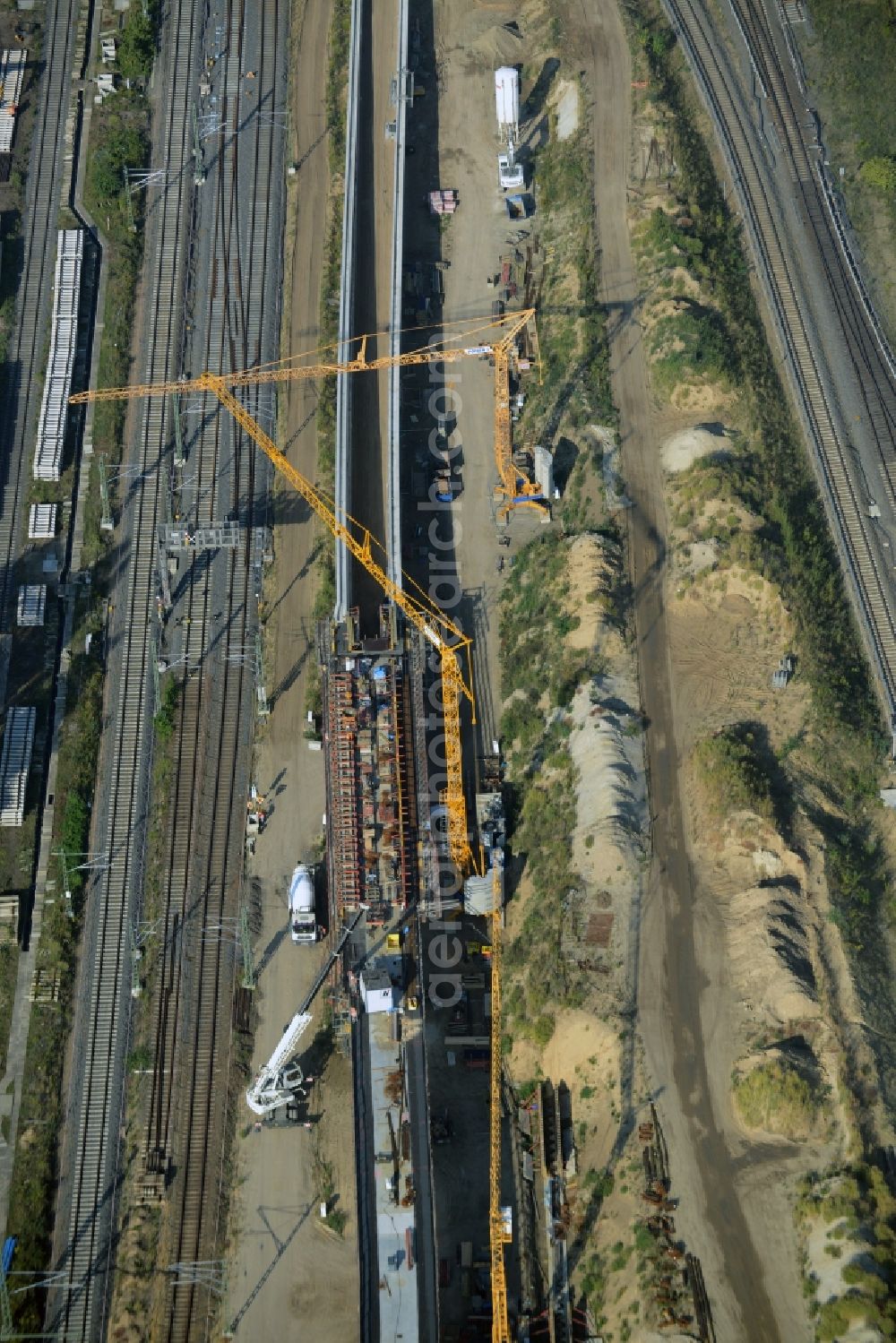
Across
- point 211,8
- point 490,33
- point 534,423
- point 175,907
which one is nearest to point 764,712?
point 534,423

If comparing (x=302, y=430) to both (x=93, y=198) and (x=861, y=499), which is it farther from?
(x=861, y=499)

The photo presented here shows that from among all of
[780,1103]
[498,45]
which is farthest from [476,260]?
[780,1103]

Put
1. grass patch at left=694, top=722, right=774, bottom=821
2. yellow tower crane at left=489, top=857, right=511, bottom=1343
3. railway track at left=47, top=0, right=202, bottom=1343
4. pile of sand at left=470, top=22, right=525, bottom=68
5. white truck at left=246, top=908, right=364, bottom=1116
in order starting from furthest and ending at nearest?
pile of sand at left=470, top=22, right=525, bottom=68, grass patch at left=694, top=722, right=774, bottom=821, white truck at left=246, top=908, right=364, bottom=1116, railway track at left=47, top=0, right=202, bottom=1343, yellow tower crane at left=489, top=857, right=511, bottom=1343

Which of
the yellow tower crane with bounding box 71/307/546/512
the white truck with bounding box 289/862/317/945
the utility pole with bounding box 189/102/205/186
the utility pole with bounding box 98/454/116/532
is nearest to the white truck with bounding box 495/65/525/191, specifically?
the yellow tower crane with bounding box 71/307/546/512

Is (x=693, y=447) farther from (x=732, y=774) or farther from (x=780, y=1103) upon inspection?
(x=780, y=1103)

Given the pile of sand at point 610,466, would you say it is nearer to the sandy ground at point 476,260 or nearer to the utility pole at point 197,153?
the sandy ground at point 476,260

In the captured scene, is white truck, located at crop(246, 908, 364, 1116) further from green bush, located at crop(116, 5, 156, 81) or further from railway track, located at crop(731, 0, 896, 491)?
green bush, located at crop(116, 5, 156, 81)
